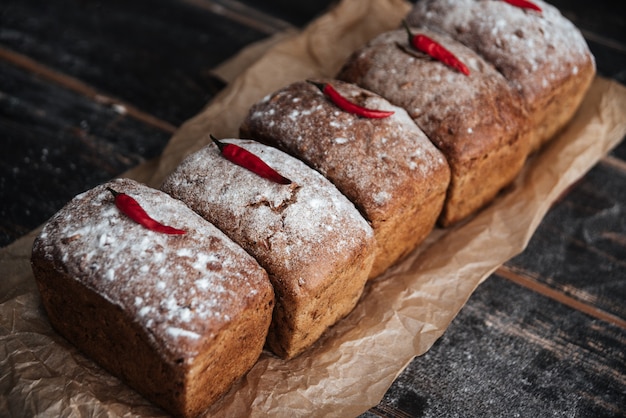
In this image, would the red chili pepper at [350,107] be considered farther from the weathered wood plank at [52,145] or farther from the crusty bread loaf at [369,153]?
the weathered wood plank at [52,145]

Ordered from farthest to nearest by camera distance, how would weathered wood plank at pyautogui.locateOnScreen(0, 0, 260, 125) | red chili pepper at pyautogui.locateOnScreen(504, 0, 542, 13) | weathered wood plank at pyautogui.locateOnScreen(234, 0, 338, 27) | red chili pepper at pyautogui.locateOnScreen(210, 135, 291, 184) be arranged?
weathered wood plank at pyautogui.locateOnScreen(234, 0, 338, 27)
weathered wood plank at pyautogui.locateOnScreen(0, 0, 260, 125)
red chili pepper at pyautogui.locateOnScreen(504, 0, 542, 13)
red chili pepper at pyautogui.locateOnScreen(210, 135, 291, 184)

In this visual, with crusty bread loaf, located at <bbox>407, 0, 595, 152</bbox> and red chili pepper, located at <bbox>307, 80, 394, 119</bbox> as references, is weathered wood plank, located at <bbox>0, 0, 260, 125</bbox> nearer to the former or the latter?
red chili pepper, located at <bbox>307, 80, 394, 119</bbox>

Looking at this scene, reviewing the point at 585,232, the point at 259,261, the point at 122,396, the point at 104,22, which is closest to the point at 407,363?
the point at 259,261

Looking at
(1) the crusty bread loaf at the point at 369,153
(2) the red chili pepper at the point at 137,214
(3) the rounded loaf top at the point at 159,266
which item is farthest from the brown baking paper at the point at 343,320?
(2) the red chili pepper at the point at 137,214

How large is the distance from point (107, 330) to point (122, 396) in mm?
246

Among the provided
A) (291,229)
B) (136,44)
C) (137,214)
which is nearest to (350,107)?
(291,229)

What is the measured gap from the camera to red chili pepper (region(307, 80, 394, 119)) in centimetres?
271

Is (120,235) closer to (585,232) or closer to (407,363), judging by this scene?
(407,363)

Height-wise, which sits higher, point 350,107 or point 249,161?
point 350,107

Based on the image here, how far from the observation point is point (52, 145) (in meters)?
3.26

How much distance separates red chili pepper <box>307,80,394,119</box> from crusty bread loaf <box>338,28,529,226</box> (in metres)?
0.23

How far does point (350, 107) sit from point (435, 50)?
21.7 inches

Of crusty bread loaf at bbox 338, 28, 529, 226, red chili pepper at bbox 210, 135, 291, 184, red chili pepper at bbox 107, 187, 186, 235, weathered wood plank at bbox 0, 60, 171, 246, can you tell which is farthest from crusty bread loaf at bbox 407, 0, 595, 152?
red chili pepper at bbox 107, 187, 186, 235

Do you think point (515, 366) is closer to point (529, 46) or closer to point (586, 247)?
point (586, 247)
